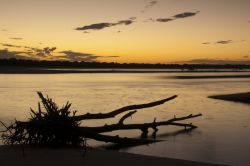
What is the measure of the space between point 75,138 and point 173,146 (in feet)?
10.1

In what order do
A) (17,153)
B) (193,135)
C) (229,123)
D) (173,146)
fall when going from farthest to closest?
1. (229,123)
2. (193,135)
3. (173,146)
4. (17,153)

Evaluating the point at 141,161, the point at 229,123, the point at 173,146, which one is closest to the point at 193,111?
the point at 229,123

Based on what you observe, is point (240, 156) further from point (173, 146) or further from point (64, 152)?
point (64, 152)

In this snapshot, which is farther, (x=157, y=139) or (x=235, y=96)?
(x=235, y=96)

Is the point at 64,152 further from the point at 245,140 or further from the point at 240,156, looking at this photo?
the point at 245,140

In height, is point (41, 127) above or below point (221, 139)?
above

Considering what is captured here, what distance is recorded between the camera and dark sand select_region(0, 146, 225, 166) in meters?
7.63

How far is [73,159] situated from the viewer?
805cm

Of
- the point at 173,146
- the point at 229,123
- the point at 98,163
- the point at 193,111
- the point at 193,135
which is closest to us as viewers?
the point at 98,163

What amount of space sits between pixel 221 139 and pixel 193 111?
26.6 ft

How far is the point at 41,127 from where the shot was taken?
9.59m

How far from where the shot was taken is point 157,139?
1264 cm

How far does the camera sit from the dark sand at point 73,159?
7.63 metres

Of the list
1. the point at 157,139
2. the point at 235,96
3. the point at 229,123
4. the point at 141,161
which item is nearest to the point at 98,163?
the point at 141,161
